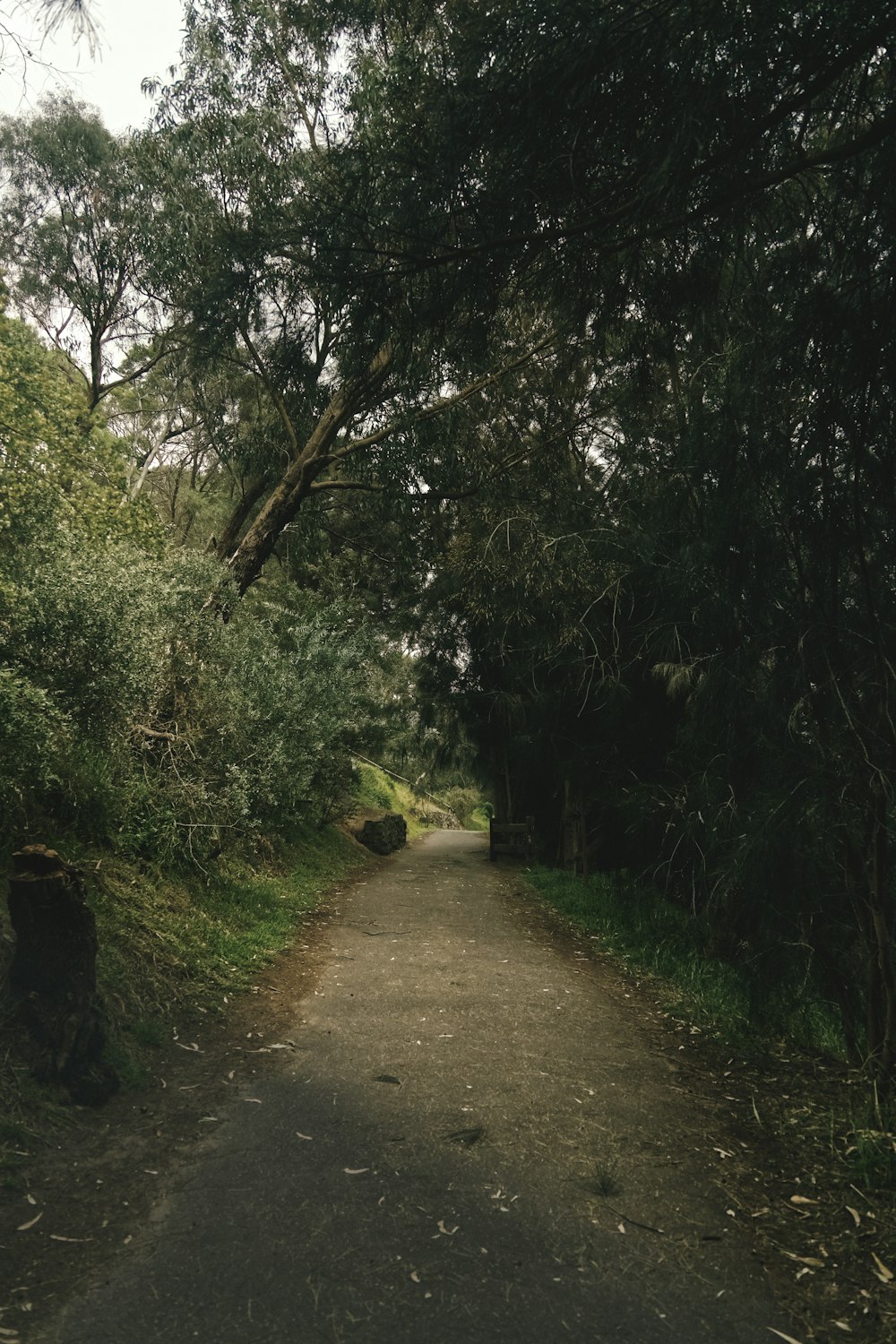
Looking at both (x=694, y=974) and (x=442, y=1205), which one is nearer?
(x=442, y=1205)

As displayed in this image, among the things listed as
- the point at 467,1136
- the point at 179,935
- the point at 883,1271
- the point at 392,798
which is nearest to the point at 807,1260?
the point at 883,1271

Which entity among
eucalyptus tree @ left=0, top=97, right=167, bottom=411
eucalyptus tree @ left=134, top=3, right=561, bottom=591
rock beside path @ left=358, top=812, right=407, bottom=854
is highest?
eucalyptus tree @ left=0, top=97, right=167, bottom=411

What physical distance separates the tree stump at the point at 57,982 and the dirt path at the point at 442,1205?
26.7 inches

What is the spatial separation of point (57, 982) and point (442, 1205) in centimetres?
214

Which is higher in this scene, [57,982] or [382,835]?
[57,982]

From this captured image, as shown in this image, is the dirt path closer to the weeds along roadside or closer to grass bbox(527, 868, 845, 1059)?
the weeds along roadside

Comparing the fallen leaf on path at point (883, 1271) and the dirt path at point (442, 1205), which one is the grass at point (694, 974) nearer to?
the dirt path at point (442, 1205)

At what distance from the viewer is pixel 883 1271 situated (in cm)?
304

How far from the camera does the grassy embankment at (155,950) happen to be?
12.8 ft

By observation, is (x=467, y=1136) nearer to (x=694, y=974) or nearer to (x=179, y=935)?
(x=179, y=935)

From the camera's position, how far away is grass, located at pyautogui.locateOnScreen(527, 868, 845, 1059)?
564cm

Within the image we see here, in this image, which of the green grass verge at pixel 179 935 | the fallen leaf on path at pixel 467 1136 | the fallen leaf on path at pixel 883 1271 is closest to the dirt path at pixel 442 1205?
the fallen leaf on path at pixel 467 1136

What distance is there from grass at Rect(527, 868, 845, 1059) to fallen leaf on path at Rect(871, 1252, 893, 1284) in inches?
86.2

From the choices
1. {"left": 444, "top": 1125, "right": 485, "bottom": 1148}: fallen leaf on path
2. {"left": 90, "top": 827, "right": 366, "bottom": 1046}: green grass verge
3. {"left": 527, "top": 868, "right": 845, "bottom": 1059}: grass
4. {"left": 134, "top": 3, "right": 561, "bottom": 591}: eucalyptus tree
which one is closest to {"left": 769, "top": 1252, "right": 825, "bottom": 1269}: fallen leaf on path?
{"left": 444, "top": 1125, "right": 485, "bottom": 1148}: fallen leaf on path
